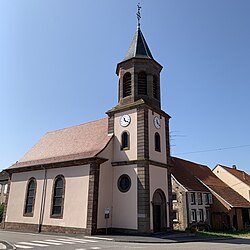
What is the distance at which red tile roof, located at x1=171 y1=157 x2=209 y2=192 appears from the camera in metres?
30.9

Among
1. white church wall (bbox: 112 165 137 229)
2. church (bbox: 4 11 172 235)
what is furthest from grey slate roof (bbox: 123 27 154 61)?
white church wall (bbox: 112 165 137 229)

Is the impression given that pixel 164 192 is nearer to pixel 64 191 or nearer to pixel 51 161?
pixel 64 191

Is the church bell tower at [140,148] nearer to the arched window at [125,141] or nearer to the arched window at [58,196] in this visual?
the arched window at [125,141]

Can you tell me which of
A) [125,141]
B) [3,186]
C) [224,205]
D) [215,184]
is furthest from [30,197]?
[215,184]

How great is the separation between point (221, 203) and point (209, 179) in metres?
4.96

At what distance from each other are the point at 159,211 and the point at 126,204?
3.05 meters

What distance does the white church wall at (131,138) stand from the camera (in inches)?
848

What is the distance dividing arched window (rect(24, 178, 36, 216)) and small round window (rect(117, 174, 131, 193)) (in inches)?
345

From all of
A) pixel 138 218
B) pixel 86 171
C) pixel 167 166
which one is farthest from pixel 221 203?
pixel 86 171

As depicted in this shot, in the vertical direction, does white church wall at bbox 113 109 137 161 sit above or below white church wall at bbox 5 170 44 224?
above

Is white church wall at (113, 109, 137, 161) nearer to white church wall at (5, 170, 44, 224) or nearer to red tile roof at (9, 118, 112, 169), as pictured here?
red tile roof at (9, 118, 112, 169)

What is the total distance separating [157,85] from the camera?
2502 cm

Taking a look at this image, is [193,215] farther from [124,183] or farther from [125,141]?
[125,141]

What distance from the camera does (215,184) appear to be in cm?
3684
